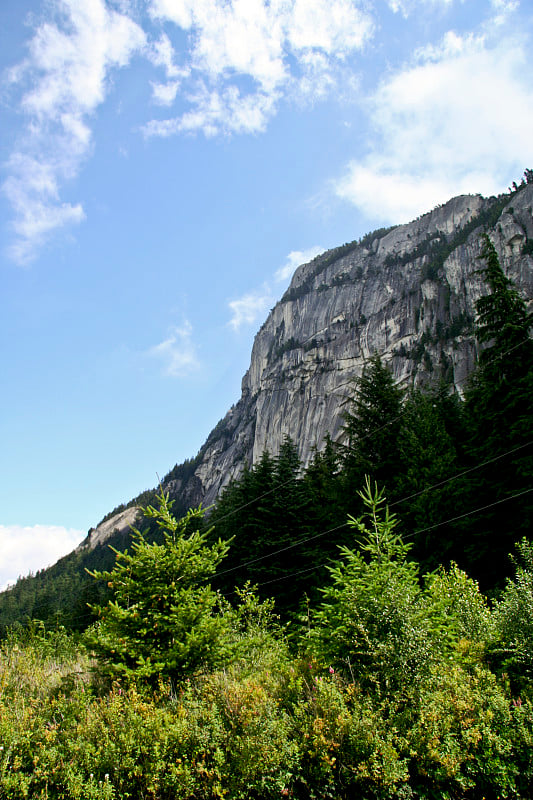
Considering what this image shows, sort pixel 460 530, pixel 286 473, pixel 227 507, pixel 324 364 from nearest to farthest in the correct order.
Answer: pixel 460 530 < pixel 286 473 < pixel 227 507 < pixel 324 364

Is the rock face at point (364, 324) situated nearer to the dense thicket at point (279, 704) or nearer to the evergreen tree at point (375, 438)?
the evergreen tree at point (375, 438)

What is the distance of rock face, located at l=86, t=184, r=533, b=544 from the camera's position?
252 ft

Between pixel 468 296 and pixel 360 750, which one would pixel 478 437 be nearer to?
pixel 360 750

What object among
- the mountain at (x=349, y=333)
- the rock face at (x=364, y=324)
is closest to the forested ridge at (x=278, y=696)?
the mountain at (x=349, y=333)

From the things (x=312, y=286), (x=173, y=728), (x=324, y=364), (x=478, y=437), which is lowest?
(x=173, y=728)

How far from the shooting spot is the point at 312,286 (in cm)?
12975

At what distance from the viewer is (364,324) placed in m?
96.7

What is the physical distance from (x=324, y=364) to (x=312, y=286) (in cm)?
4115

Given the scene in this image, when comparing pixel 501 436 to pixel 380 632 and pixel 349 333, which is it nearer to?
pixel 380 632

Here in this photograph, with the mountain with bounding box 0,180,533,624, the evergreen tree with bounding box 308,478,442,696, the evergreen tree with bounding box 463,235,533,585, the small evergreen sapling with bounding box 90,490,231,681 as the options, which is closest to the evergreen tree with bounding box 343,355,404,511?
the evergreen tree with bounding box 463,235,533,585

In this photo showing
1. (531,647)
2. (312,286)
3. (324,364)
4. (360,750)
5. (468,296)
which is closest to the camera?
(360,750)

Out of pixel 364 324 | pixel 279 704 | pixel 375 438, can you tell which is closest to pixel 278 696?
pixel 279 704

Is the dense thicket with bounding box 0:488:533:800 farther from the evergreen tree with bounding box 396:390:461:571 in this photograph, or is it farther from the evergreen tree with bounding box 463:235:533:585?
the evergreen tree with bounding box 396:390:461:571

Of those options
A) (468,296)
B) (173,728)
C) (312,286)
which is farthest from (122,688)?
(312,286)
